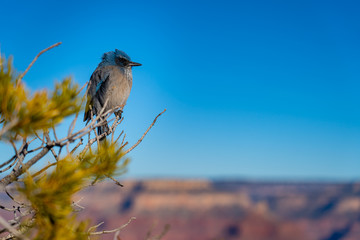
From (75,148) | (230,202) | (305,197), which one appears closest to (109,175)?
(75,148)

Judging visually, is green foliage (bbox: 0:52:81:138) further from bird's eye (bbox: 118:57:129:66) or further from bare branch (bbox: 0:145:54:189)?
bird's eye (bbox: 118:57:129:66)

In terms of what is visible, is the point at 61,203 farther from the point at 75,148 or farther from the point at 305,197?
the point at 305,197

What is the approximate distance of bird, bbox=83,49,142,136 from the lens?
6.38 metres

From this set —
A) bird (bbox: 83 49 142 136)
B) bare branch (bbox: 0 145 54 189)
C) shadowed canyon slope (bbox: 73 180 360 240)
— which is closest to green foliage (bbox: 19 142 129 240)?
bare branch (bbox: 0 145 54 189)

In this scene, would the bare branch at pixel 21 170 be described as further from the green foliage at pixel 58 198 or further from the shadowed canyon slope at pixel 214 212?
the shadowed canyon slope at pixel 214 212

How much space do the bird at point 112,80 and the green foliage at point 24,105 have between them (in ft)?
10.8

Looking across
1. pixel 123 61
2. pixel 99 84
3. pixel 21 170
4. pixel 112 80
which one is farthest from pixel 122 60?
pixel 21 170

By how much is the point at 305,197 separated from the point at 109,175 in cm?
13413

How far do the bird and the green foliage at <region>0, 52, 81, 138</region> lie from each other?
3.29 meters

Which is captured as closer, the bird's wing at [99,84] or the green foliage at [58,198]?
the green foliage at [58,198]

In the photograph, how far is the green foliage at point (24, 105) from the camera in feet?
9.24

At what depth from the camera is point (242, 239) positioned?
10200 centimetres

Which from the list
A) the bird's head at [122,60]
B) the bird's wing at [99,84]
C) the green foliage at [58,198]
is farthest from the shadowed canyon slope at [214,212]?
the green foliage at [58,198]

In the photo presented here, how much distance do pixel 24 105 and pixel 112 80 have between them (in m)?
3.53
